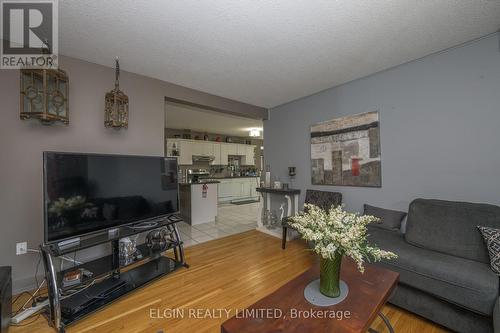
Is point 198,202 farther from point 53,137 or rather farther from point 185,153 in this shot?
point 53,137

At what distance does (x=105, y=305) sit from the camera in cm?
177

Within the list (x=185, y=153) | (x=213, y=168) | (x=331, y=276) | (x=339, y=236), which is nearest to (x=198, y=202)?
(x=185, y=153)

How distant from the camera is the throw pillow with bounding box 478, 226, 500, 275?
150 cm

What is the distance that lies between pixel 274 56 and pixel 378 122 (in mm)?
1621

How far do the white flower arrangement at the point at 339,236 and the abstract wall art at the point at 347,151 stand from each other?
70.6 inches

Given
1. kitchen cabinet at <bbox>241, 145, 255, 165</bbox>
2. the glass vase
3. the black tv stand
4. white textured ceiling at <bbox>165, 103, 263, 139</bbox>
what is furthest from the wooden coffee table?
kitchen cabinet at <bbox>241, 145, 255, 165</bbox>

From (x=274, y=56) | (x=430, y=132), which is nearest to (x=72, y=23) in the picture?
(x=274, y=56)

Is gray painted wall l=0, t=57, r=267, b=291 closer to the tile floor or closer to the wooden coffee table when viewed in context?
the tile floor

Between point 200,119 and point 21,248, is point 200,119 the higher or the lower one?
the higher one

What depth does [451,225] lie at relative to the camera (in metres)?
1.87

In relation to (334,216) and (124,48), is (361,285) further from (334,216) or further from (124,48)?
(124,48)

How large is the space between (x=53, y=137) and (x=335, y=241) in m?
2.93

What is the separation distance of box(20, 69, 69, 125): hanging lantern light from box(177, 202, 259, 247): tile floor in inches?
94.5

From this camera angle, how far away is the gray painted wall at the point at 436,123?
1972 mm
